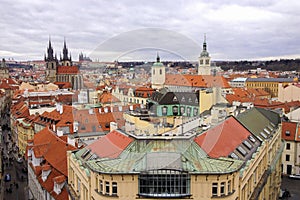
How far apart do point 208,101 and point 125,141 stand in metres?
11.1

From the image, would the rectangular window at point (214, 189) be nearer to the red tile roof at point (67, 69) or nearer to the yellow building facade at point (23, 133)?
the yellow building facade at point (23, 133)

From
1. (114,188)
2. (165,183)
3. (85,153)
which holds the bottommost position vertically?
(114,188)

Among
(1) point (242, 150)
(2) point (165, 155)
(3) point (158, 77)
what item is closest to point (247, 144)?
(1) point (242, 150)

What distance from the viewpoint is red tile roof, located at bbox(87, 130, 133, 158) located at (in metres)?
15.5

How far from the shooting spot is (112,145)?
16.5 m

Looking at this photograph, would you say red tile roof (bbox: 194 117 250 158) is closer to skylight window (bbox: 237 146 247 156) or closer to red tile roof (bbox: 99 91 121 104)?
skylight window (bbox: 237 146 247 156)

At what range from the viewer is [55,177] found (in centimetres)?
2027

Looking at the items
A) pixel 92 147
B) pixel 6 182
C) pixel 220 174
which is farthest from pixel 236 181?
pixel 6 182

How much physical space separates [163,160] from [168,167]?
44cm

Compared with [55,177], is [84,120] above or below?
above

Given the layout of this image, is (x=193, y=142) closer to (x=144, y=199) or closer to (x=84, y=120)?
(x=144, y=199)

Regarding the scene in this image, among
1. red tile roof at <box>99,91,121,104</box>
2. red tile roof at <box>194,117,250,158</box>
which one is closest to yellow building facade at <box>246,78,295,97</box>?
red tile roof at <box>99,91,121,104</box>

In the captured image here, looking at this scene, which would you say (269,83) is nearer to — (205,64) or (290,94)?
(205,64)

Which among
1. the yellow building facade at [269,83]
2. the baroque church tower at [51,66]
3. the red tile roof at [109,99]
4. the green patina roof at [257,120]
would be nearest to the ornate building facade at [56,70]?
the baroque church tower at [51,66]
